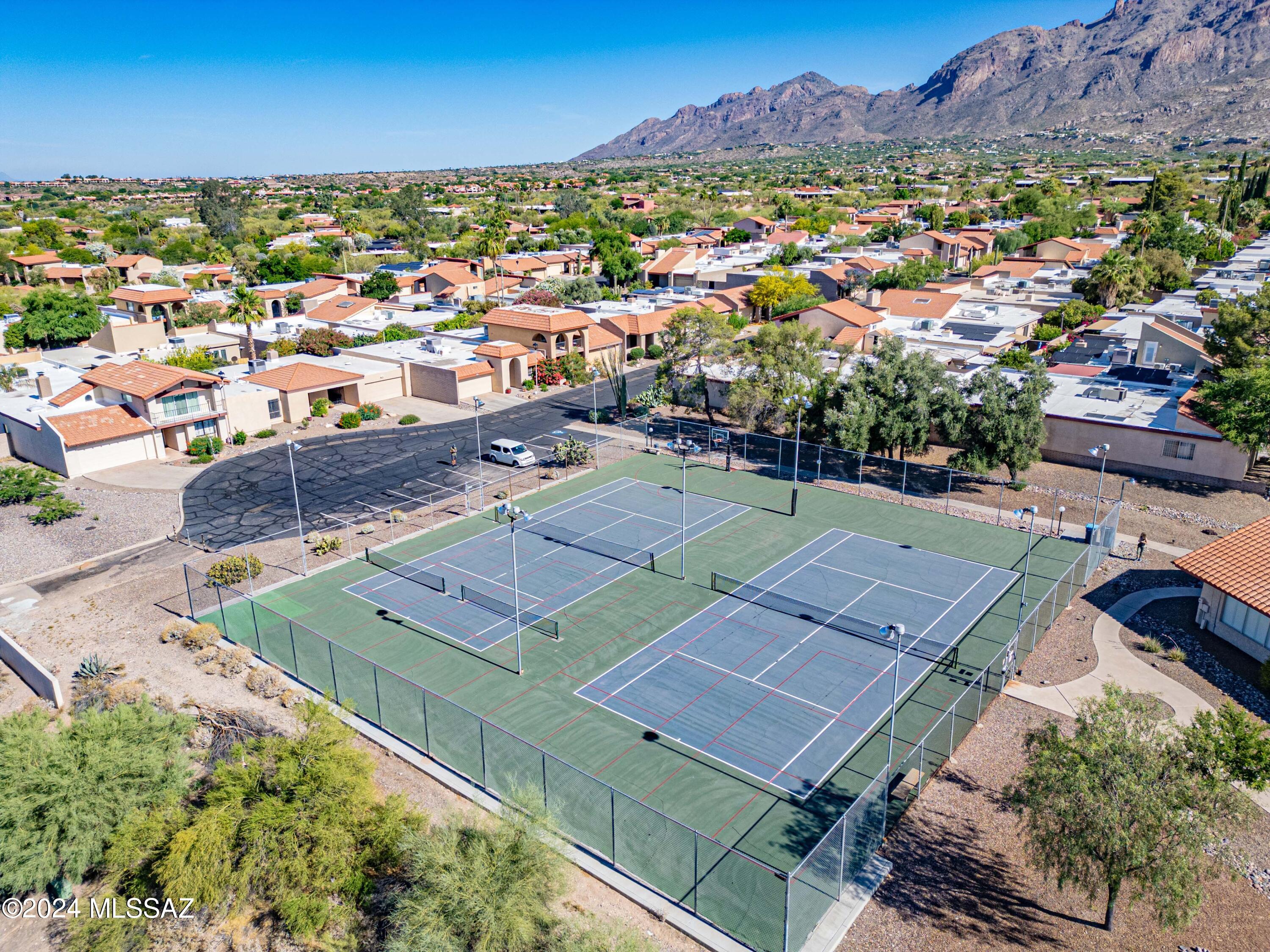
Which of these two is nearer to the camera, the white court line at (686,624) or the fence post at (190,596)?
the white court line at (686,624)

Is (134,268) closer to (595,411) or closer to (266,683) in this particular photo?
(595,411)

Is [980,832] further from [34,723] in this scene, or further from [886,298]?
[886,298]

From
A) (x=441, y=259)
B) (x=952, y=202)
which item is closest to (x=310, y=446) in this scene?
(x=441, y=259)

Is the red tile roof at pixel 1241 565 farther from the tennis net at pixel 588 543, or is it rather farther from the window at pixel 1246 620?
the tennis net at pixel 588 543

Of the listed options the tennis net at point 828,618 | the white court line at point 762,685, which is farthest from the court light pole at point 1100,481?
the white court line at point 762,685

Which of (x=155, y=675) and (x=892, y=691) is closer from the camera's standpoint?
(x=892, y=691)

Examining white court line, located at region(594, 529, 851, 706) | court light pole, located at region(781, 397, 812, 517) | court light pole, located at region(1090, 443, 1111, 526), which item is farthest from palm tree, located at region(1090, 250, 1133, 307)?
white court line, located at region(594, 529, 851, 706)

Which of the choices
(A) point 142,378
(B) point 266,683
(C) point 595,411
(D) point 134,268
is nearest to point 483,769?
(B) point 266,683
